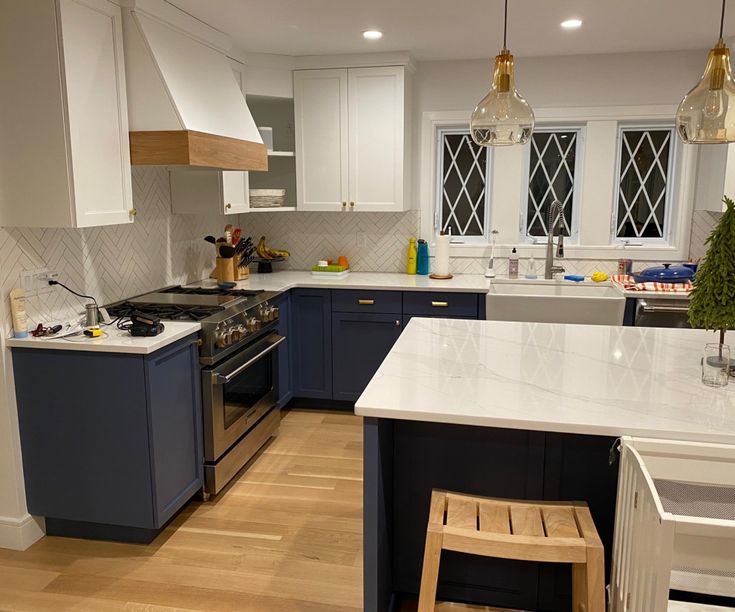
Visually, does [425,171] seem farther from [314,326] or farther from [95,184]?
[95,184]

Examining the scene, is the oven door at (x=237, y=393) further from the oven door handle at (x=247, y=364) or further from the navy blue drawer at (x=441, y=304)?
the navy blue drawer at (x=441, y=304)

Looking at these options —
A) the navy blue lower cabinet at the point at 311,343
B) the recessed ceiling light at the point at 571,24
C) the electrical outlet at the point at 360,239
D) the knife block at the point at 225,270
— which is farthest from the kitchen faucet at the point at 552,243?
the knife block at the point at 225,270

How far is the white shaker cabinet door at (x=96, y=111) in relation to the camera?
263cm

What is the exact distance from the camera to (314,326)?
4441mm

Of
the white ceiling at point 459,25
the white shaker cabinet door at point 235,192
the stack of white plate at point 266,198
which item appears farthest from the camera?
the stack of white plate at point 266,198

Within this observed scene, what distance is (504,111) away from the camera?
7.28 ft

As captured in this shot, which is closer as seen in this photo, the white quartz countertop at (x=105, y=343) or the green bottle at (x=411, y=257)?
the white quartz countertop at (x=105, y=343)

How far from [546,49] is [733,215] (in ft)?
8.65

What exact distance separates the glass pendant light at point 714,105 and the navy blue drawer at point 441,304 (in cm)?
222

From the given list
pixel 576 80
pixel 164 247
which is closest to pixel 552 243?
pixel 576 80

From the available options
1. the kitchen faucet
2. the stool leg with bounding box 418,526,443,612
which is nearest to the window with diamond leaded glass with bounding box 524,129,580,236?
the kitchen faucet

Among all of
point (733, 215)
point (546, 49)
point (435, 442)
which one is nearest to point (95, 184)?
point (435, 442)

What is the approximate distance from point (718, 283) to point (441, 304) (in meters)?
2.27

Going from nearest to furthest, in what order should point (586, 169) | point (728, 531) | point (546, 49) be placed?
point (728, 531), point (546, 49), point (586, 169)
